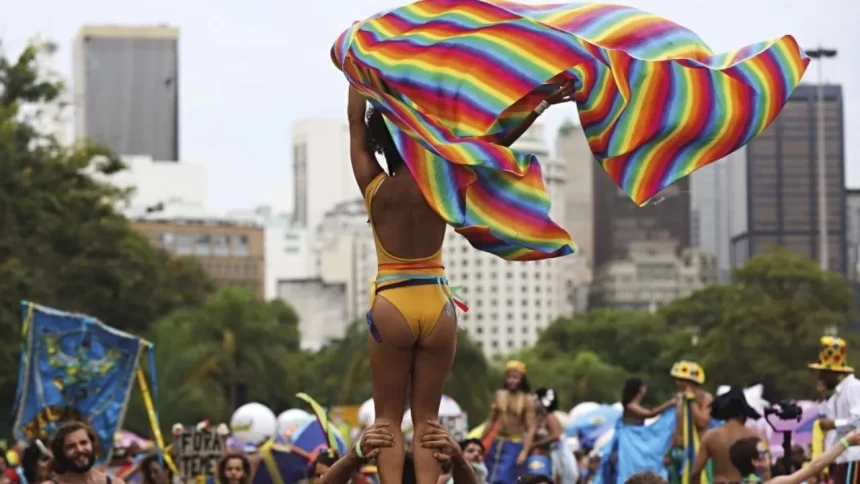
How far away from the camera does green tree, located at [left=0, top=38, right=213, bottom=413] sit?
4519 centimetres

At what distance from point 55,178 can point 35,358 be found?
97.3 ft

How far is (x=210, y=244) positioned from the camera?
197375mm

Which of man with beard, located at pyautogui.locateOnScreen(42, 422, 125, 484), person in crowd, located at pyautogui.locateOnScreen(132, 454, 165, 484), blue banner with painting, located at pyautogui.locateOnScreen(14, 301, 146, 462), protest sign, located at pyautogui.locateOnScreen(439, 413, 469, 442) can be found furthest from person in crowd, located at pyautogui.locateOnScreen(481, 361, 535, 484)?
protest sign, located at pyautogui.locateOnScreen(439, 413, 469, 442)

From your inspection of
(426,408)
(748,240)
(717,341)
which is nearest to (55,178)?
(717,341)

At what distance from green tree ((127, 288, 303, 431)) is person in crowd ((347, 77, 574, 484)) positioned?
45.6 meters

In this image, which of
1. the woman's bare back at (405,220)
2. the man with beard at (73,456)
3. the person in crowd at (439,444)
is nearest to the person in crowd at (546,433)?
the man with beard at (73,456)

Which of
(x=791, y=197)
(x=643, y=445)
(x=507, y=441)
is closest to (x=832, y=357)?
(x=643, y=445)

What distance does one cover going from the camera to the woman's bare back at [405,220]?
952 centimetres

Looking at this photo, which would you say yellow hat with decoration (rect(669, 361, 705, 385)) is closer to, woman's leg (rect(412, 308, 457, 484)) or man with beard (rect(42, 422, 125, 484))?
man with beard (rect(42, 422, 125, 484))

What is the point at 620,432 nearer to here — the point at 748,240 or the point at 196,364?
the point at 196,364

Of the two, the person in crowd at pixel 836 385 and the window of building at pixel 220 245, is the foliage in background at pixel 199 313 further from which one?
the window of building at pixel 220 245

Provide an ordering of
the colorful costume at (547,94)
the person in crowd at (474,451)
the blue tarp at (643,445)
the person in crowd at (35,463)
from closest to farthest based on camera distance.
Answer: the colorful costume at (547,94) < the person in crowd at (35,463) < the person in crowd at (474,451) < the blue tarp at (643,445)

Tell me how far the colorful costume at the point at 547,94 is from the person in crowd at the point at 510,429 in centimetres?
837

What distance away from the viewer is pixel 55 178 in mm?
47781
